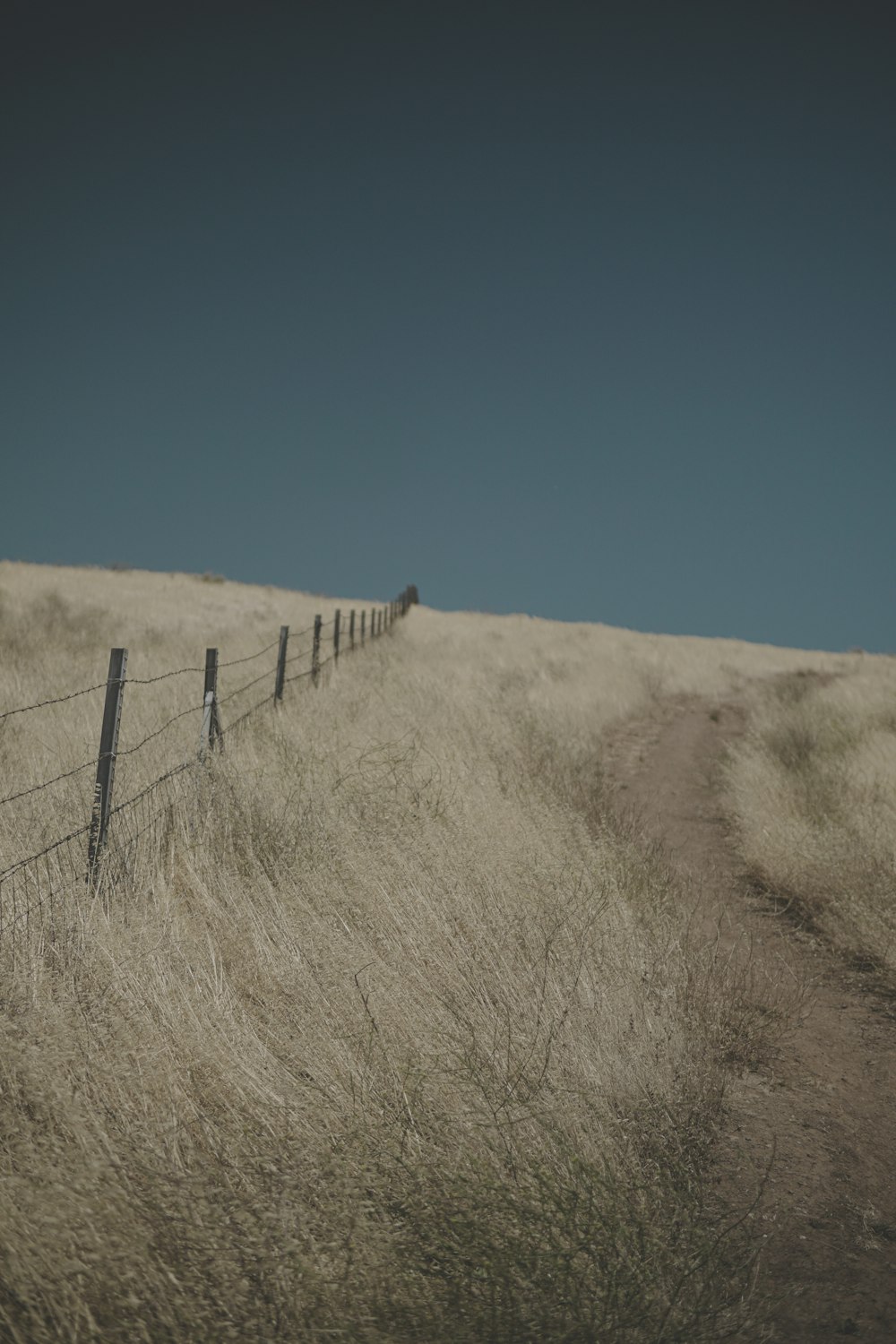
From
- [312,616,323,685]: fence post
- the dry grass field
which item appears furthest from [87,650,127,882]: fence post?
[312,616,323,685]: fence post

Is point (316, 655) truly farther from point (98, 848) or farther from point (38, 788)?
point (38, 788)

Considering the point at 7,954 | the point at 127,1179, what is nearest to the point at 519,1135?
the point at 127,1179

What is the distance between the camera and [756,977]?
452 cm

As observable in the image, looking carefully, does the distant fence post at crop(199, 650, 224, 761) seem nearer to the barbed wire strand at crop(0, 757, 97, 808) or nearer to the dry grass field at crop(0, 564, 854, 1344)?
the dry grass field at crop(0, 564, 854, 1344)

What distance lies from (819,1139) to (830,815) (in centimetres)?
466

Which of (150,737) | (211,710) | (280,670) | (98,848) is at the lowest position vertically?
(98,848)

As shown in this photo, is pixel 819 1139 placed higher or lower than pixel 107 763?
lower

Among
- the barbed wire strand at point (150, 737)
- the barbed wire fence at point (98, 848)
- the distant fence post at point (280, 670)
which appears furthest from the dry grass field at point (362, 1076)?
the distant fence post at point (280, 670)

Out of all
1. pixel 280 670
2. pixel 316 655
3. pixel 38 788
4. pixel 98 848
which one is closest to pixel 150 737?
pixel 98 848

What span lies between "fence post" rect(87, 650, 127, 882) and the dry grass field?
0.97 feet

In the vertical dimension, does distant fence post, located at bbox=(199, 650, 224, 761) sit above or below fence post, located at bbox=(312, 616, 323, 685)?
below

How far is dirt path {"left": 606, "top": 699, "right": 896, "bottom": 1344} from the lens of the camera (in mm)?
2369

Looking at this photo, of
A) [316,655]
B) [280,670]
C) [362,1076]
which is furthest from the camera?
[316,655]

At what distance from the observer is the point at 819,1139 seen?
3146 millimetres
